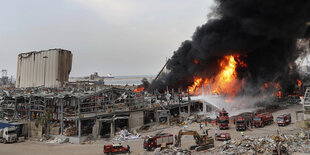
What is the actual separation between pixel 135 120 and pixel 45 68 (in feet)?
151

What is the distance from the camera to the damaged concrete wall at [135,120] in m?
32.3

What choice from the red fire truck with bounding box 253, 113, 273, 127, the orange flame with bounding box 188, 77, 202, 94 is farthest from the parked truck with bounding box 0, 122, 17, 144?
the orange flame with bounding box 188, 77, 202, 94

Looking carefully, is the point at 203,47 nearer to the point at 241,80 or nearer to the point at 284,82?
the point at 241,80

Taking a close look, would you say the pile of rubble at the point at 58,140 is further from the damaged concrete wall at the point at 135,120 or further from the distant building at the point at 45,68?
the distant building at the point at 45,68

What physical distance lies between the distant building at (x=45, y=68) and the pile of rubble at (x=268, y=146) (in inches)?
2285

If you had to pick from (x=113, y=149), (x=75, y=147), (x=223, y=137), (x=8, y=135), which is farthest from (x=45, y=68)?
(x=223, y=137)

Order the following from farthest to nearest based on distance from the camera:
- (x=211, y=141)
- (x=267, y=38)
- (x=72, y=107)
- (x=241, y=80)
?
(x=241, y=80), (x=267, y=38), (x=72, y=107), (x=211, y=141)

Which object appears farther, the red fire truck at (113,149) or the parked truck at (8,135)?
the parked truck at (8,135)

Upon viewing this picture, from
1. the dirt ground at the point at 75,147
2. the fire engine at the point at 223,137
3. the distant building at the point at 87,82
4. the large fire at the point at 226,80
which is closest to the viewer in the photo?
the dirt ground at the point at 75,147

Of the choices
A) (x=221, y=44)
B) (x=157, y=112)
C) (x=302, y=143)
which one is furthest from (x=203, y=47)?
(x=302, y=143)

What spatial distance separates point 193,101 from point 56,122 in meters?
27.3

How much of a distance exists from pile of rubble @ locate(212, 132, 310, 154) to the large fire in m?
31.6

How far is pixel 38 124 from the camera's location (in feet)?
97.5

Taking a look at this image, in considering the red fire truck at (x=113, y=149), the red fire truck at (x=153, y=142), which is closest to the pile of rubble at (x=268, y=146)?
the red fire truck at (x=153, y=142)
